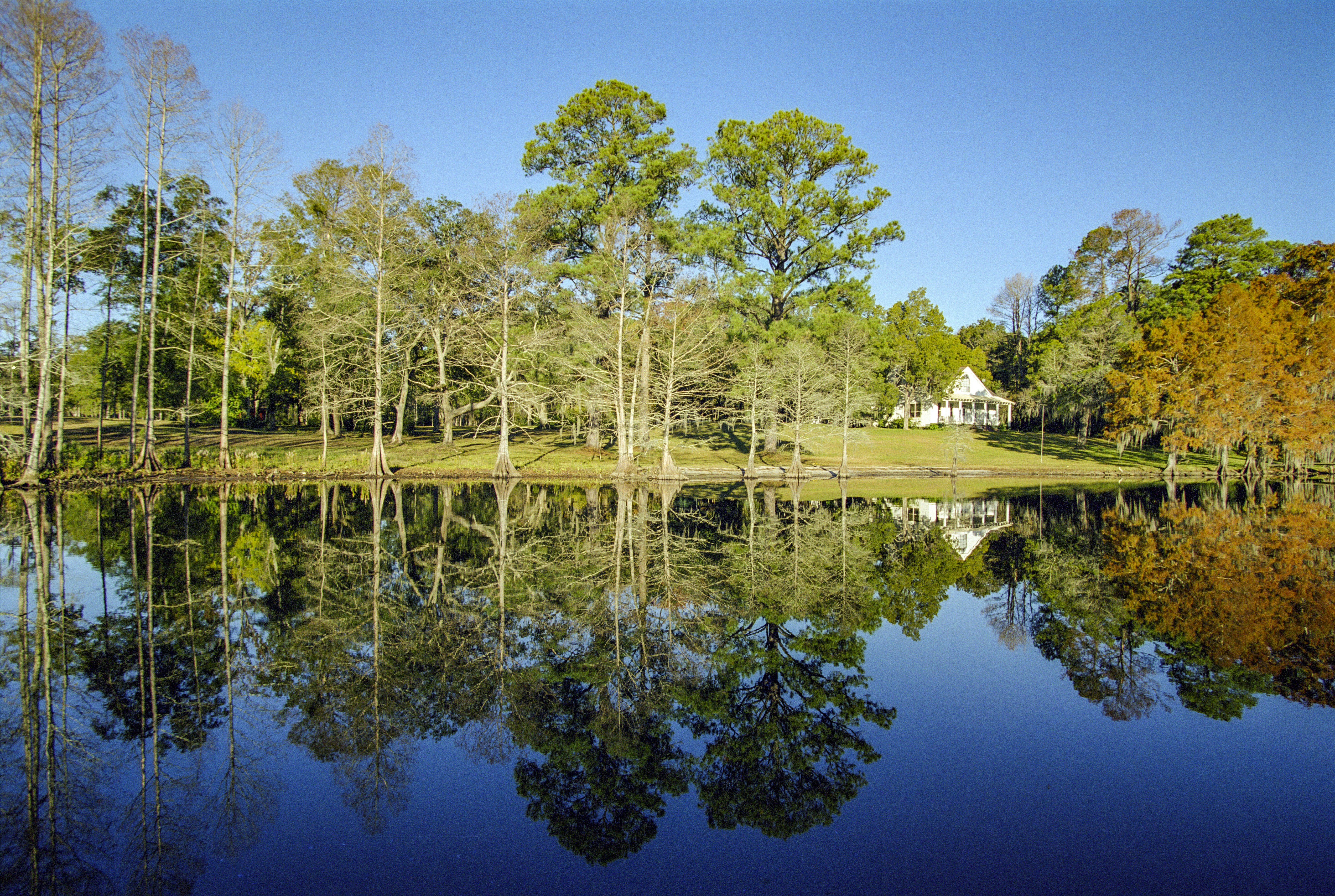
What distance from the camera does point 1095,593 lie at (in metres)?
11.3

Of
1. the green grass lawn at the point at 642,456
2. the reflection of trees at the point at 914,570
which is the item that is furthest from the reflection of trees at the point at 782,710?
the green grass lawn at the point at 642,456


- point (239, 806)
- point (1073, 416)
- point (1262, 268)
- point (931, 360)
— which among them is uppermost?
point (1262, 268)

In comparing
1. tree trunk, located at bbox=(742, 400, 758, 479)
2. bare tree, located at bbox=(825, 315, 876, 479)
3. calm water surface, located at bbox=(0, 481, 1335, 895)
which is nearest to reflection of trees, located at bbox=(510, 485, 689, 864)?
calm water surface, located at bbox=(0, 481, 1335, 895)

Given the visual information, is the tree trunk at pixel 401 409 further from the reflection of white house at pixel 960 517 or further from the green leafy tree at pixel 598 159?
the reflection of white house at pixel 960 517

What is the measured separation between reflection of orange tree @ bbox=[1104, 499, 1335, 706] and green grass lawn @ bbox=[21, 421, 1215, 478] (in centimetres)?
2031

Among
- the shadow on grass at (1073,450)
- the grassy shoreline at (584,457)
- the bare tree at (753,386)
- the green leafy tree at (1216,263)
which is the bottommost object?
the grassy shoreline at (584,457)

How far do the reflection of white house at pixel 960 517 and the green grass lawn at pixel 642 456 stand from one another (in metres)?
11.7

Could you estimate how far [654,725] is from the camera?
6.05m

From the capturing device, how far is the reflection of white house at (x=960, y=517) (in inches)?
682

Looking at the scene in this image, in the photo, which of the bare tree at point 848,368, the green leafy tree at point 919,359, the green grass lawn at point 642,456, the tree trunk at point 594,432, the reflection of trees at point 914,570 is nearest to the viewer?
the reflection of trees at point 914,570

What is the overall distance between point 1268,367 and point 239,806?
4548cm

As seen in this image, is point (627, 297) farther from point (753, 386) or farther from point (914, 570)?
point (914, 570)

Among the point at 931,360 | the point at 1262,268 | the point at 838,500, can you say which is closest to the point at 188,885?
the point at 838,500

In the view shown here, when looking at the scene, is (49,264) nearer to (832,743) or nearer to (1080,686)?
(832,743)
